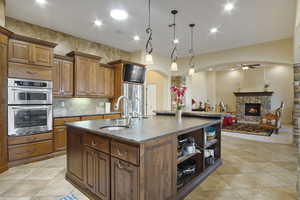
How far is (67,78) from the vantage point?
13.1ft

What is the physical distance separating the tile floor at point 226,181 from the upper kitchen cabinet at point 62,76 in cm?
155

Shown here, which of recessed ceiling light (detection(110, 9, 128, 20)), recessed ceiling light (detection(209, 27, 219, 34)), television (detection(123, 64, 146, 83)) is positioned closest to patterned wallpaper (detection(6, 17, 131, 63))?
television (detection(123, 64, 146, 83))

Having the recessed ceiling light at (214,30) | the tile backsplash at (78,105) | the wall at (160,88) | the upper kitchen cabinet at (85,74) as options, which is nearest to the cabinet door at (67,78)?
the upper kitchen cabinet at (85,74)

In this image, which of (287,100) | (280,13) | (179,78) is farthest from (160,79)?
(287,100)

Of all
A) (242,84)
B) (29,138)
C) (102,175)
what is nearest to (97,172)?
(102,175)

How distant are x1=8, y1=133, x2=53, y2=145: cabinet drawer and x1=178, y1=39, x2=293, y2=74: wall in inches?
217

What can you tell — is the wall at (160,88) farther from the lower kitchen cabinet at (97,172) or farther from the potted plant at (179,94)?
the lower kitchen cabinet at (97,172)

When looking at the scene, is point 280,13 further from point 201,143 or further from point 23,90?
point 23,90

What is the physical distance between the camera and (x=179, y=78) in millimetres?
6977

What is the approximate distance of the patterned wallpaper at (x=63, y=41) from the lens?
3.54 metres

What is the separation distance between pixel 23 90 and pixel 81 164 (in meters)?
2.06

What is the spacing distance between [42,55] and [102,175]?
2.92 m

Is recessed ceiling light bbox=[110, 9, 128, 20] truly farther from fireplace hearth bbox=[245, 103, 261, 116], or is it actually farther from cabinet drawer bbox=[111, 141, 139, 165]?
fireplace hearth bbox=[245, 103, 261, 116]

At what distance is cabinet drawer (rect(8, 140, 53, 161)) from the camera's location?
2.92m
